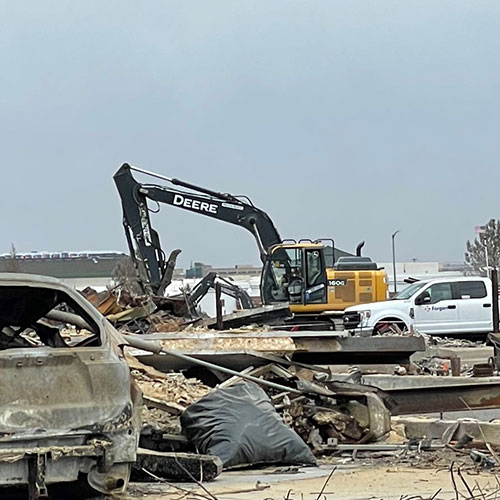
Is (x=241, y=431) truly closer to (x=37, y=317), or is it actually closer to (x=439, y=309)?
(x=37, y=317)

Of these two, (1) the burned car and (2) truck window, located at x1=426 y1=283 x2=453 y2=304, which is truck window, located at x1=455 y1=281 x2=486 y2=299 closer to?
(2) truck window, located at x1=426 y1=283 x2=453 y2=304

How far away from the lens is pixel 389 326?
1078 inches

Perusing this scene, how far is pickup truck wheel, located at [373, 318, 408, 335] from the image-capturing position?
2708 centimetres

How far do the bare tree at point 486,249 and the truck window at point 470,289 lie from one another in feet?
133

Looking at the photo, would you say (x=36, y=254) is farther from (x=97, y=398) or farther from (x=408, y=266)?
(x=97, y=398)

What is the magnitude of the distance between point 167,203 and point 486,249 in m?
48.3

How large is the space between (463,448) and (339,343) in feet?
8.57

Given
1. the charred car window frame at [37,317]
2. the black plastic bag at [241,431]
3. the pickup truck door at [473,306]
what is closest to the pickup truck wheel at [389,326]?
the pickup truck door at [473,306]

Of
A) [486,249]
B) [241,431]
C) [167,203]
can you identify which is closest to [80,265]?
[486,249]

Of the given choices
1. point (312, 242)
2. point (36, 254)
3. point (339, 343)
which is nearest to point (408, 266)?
point (36, 254)

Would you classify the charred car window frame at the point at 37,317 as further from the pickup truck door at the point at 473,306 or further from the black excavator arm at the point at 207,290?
the pickup truck door at the point at 473,306

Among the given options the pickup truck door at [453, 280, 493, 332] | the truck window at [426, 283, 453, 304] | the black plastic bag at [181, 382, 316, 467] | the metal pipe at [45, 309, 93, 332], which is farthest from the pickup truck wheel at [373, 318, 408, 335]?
the metal pipe at [45, 309, 93, 332]

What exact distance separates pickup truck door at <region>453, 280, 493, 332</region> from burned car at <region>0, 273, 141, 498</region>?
71.4 ft

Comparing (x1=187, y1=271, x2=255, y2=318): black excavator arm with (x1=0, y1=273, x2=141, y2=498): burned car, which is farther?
(x1=187, y1=271, x2=255, y2=318): black excavator arm
